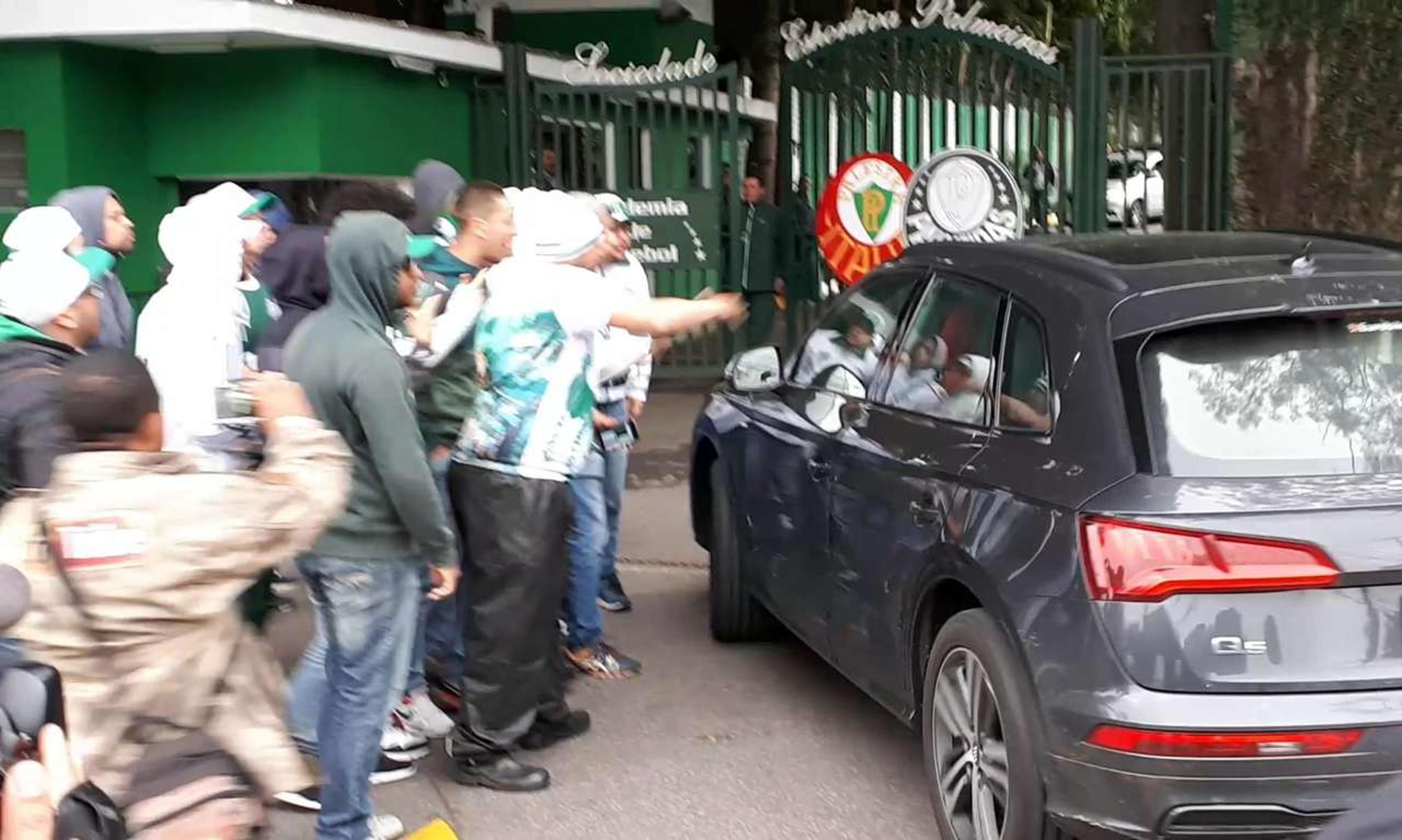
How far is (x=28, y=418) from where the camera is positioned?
4.30m

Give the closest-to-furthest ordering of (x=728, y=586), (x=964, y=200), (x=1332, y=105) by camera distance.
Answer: (x=728, y=586), (x=1332, y=105), (x=964, y=200)

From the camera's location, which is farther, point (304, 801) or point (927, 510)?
point (304, 801)

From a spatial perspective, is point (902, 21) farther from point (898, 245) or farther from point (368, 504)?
point (368, 504)

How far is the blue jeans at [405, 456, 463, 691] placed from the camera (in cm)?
554

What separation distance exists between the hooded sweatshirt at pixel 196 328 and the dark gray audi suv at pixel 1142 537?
6.54 ft

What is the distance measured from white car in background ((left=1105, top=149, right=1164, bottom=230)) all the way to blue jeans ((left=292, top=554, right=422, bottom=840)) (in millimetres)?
6922

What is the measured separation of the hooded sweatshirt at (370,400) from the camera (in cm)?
421

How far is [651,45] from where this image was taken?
15711 mm

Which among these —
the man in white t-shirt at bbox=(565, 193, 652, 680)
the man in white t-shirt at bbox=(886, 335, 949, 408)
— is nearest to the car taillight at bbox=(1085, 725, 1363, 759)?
the man in white t-shirt at bbox=(886, 335, 949, 408)

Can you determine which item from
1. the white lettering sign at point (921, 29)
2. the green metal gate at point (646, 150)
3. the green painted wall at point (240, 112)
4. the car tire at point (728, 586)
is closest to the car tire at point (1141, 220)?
the white lettering sign at point (921, 29)

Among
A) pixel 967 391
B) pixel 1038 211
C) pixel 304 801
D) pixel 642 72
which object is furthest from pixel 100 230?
pixel 1038 211

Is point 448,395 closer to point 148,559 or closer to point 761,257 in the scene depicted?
point 148,559

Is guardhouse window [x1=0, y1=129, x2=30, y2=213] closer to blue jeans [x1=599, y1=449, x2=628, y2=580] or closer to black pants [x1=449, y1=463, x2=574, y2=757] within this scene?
blue jeans [x1=599, y1=449, x2=628, y2=580]

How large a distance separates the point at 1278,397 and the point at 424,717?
313cm
